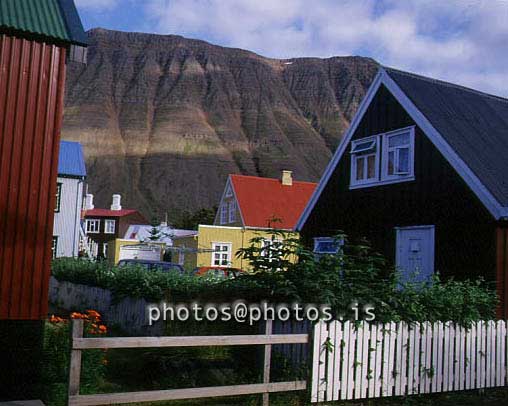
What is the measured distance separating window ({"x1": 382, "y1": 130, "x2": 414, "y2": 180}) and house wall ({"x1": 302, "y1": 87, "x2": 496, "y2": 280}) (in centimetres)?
21

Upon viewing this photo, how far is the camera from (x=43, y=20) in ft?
30.9

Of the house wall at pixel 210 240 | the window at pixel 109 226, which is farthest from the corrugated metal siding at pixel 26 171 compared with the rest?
the window at pixel 109 226

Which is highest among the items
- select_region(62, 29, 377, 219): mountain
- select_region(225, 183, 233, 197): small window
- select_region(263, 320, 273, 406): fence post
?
select_region(62, 29, 377, 219): mountain

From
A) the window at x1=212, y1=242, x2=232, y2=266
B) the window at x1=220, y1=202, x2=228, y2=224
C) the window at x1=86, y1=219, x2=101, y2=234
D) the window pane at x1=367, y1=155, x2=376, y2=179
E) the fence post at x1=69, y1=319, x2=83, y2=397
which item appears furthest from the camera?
the window at x1=86, y1=219, x2=101, y2=234

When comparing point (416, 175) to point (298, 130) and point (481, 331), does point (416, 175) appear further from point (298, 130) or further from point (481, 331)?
point (298, 130)

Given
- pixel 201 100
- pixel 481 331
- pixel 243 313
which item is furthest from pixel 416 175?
pixel 201 100

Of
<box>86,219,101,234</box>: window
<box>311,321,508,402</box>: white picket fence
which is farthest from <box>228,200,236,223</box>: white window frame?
<box>86,219,101,234</box>: window

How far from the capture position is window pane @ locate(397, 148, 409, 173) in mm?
16078

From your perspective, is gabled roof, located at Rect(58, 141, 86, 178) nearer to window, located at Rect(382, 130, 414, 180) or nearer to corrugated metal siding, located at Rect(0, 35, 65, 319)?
window, located at Rect(382, 130, 414, 180)

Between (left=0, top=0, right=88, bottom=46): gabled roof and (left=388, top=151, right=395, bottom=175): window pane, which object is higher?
(left=0, top=0, right=88, bottom=46): gabled roof

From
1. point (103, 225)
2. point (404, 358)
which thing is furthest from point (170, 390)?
point (103, 225)

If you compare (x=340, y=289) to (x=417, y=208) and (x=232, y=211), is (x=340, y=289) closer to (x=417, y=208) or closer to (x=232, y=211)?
(x=417, y=208)

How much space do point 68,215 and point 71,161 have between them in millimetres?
2986

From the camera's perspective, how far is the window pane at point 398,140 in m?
16.1
